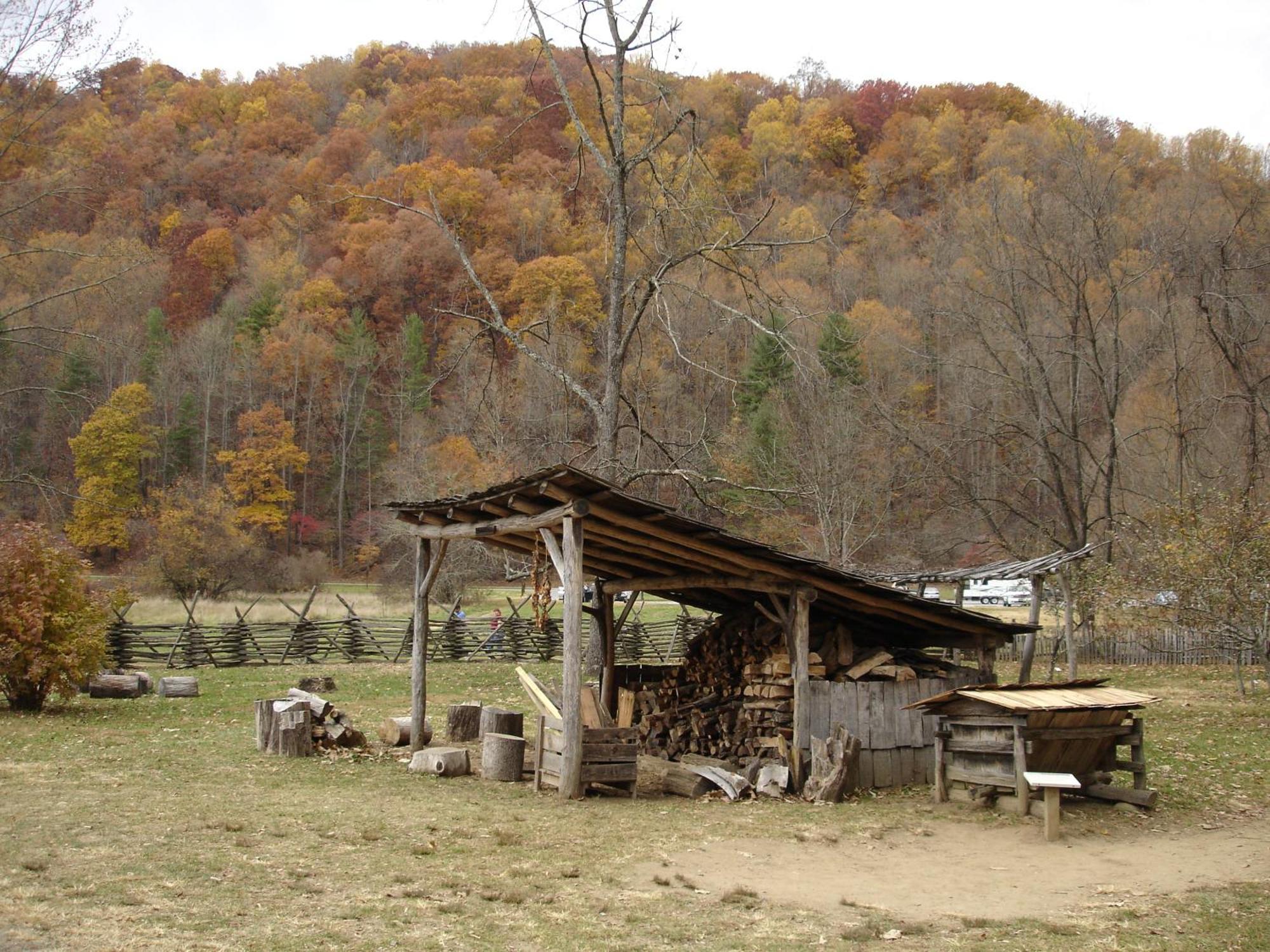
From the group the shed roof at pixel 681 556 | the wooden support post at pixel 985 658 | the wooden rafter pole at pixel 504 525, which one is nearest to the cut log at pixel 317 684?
the wooden rafter pole at pixel 504 525

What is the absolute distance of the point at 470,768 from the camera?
11.6 m

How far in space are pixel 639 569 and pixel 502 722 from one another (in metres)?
2.47

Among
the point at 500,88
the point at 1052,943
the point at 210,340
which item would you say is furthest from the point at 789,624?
the point at 500,88

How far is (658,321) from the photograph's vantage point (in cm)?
1775

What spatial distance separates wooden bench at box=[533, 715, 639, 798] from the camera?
10.4m

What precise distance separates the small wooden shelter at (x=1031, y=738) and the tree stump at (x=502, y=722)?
506 centimetres

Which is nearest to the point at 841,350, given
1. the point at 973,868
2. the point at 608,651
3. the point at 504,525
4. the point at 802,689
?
the point at 608,651

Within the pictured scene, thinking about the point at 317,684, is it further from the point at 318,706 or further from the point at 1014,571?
the point at 1014,571

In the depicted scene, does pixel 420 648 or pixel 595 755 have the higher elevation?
pixel 420 648

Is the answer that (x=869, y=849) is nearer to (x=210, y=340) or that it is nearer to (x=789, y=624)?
(x=789, y=624)

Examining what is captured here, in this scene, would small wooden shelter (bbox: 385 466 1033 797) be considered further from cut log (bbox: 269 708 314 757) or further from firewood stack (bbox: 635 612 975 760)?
cut log (bbox: 269 708 314 757)

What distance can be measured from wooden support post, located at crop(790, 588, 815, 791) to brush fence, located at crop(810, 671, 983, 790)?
0.10 m

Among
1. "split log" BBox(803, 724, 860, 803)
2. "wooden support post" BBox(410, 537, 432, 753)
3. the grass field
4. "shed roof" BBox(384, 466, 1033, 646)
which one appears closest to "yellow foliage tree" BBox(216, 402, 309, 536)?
the grass field

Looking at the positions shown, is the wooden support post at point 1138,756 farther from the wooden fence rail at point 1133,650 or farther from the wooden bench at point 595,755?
the wooden fence rail at point 1133,650
